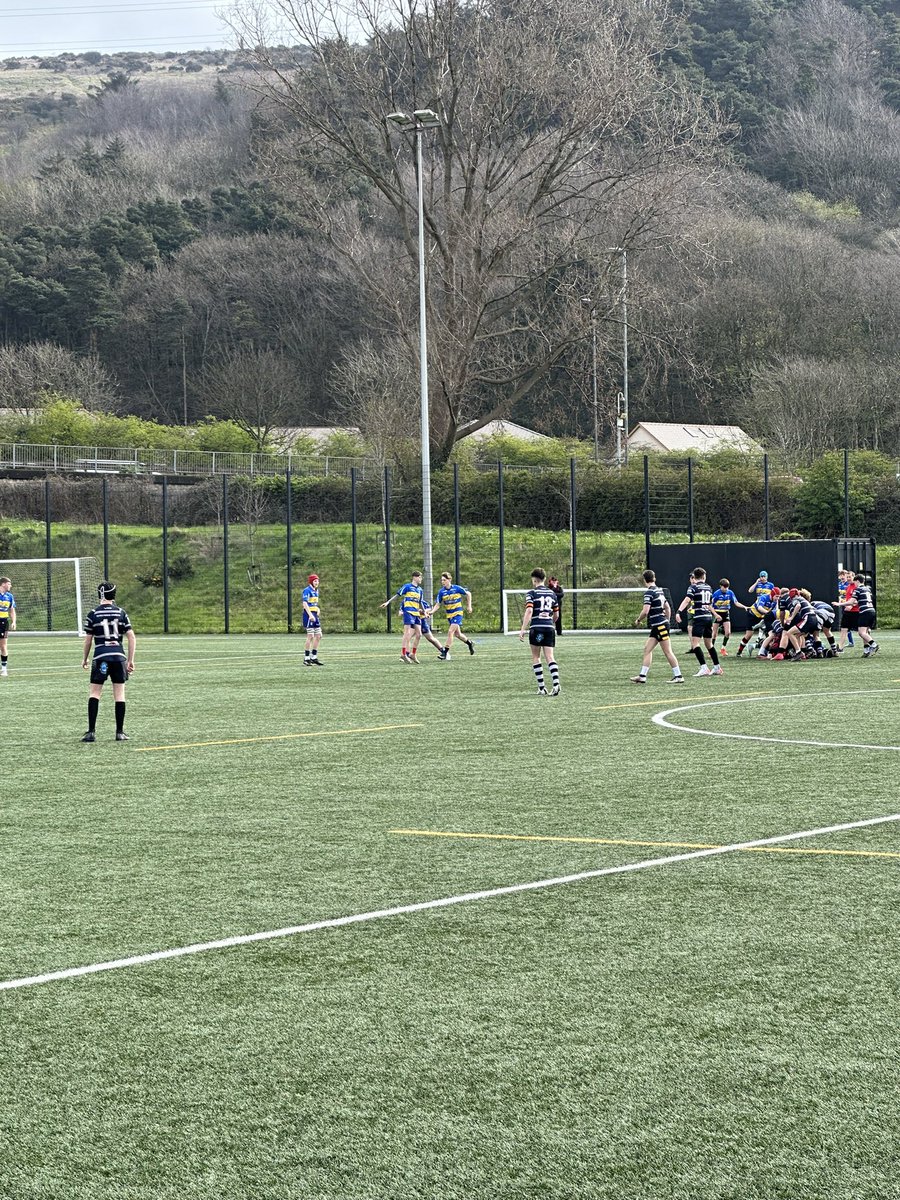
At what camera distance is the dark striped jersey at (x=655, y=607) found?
21.5 m

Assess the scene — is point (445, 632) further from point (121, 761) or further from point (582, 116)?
point (121, 761)

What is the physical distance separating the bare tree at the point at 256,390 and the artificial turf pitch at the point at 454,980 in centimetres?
7122

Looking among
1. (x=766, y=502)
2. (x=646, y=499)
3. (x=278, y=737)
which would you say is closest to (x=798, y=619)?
(x=278, y=737)

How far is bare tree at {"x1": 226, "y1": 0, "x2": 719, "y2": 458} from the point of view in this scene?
1919 inches

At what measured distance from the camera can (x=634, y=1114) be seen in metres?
4.59

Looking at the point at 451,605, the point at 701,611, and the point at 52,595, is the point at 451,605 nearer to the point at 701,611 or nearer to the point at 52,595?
the point at 701,611

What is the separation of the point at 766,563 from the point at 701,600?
40.1 feet

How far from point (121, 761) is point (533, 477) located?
3282cm

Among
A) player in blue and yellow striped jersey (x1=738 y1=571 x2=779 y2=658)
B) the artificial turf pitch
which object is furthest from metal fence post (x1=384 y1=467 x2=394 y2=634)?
the artificial turf pitch

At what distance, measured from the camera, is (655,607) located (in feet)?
70.9

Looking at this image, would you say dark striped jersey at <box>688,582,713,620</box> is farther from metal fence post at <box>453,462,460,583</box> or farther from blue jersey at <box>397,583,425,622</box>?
metal fence post at <box>453,462,460,583</box>

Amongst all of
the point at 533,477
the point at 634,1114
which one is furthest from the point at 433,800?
the point at 533,477

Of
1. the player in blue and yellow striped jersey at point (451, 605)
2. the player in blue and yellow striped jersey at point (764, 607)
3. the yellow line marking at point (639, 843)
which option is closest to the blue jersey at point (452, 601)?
the player in blue and yellow striped jersey at point (451, 605)

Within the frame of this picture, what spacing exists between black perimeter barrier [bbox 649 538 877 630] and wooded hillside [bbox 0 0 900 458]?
573 inches
